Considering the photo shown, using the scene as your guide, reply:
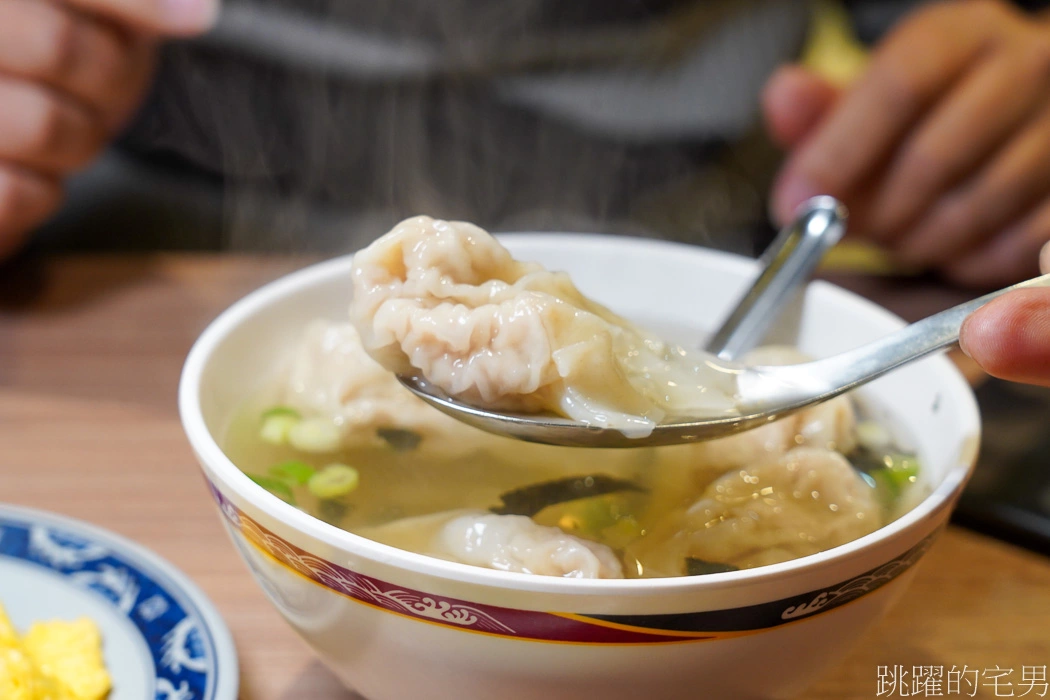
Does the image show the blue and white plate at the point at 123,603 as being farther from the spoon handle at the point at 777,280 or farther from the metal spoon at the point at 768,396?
the spoon handle at the point at 777,280

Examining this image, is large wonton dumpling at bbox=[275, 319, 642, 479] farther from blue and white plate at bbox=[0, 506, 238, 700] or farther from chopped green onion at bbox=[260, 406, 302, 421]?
blue and white plate at bbox=[0, 506, 238, 700]

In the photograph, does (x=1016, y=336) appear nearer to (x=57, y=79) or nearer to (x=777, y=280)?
(x=777, y=280)

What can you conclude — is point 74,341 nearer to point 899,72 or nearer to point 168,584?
point 168,584

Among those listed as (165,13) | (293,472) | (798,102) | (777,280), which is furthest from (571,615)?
(798,102)

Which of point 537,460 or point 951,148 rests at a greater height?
point 951,148

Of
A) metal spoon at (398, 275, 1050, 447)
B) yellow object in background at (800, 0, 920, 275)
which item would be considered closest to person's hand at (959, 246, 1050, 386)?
metal spoon at (398, 275, 1050, 447)
